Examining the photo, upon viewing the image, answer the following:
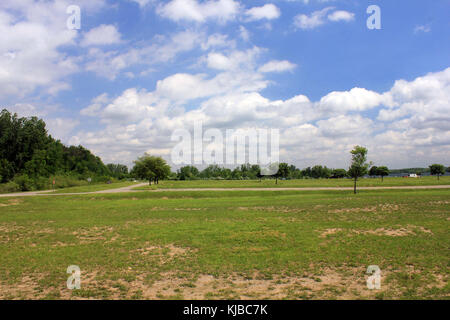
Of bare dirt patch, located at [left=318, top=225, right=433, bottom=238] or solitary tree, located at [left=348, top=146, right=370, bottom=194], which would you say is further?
solitary tree, located at [left=348, top=146, right=370, bottom=194]

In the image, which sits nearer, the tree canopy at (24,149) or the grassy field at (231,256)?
the grassy field at (231,256)

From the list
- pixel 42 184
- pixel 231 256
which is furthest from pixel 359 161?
pixel 42 184

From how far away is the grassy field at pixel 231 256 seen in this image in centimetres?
743

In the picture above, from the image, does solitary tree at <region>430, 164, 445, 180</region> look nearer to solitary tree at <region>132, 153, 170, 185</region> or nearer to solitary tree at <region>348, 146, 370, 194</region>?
solitary tree at <region>348, 146, 370, 194</region>

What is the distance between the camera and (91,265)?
31.4ft

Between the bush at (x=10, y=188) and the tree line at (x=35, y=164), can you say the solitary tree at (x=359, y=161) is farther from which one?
the bush at (x=10, y=188)

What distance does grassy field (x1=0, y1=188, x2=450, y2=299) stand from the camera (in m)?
7.43

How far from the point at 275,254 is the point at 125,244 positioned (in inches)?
274

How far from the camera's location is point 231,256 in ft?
33.5

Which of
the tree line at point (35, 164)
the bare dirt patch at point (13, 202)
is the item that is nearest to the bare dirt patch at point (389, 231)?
the bare dirt patch at point (13, 202)

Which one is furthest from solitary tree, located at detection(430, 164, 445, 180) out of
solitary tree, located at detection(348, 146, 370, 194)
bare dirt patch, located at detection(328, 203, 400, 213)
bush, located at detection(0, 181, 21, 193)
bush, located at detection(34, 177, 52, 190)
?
bush, located at detection(0, 181, 21, 193)
